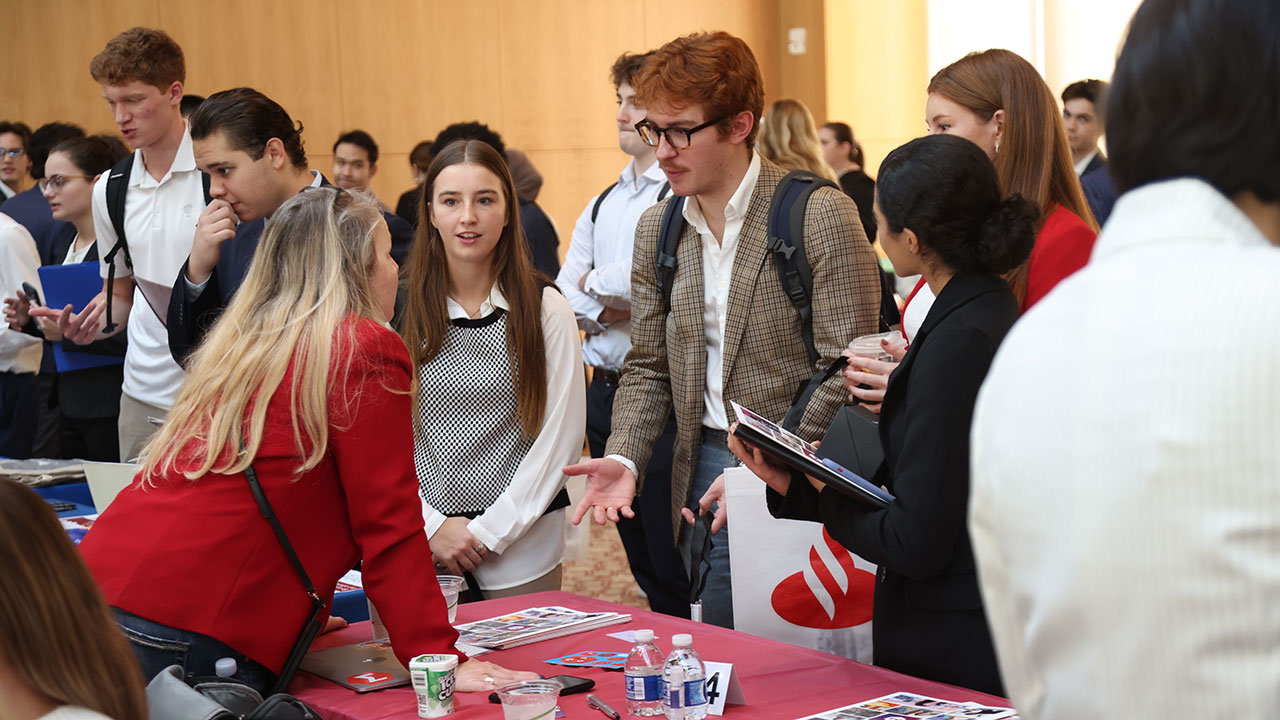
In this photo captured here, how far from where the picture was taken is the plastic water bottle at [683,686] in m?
1.80

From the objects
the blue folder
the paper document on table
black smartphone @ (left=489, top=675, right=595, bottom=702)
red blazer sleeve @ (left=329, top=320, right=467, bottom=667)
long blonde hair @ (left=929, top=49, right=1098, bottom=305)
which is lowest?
black smartphone @ (left=489, top=675, right=595, bottom=702)

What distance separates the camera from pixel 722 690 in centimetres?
187

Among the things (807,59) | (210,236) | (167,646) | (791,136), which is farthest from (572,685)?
(807,59)

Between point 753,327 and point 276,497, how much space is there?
112 cm

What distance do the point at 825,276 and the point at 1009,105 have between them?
1.65 ft

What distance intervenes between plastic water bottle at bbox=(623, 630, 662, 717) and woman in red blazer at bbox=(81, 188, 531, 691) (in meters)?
0.26

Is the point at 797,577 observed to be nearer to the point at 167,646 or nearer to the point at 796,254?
the point at 796,254

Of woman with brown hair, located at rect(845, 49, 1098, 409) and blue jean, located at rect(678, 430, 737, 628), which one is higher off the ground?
woman with brown hair, located at rect(845, 49, 1098, 409)

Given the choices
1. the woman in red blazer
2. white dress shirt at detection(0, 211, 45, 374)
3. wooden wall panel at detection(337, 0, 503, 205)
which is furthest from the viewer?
wooden wall panel at detection(337, 0, 503, 205)

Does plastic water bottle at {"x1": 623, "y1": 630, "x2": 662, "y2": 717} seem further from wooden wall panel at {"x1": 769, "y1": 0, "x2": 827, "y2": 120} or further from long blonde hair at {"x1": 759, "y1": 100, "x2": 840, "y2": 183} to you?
wooden wall panel at {"x1": 769, "y1": 0, "x2": 827, "y2": 120}

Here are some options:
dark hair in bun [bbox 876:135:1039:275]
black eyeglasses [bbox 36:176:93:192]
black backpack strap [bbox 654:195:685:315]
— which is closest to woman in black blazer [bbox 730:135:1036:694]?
dark hair in bun [bbox 876:135:1039:275]

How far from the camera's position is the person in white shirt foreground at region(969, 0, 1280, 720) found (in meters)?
0.78

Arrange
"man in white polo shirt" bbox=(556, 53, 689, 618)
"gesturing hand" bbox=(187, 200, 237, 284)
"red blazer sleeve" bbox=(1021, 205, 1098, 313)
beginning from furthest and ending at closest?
"man in white polo shirt" bbox=(556, 53, 689, 618), "gesturing hand" bbox=(187, 200, 237, 284), "red blazer sleeve" bbox=(1021, 205, 1098, 313)

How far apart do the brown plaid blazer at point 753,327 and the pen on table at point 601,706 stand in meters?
0.85
